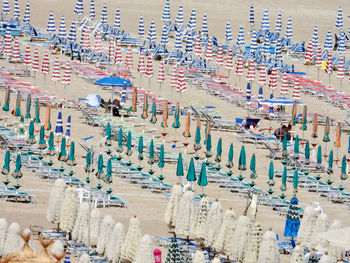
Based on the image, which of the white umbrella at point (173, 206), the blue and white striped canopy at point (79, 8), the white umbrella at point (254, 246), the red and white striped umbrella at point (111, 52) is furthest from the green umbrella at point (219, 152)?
the blue and white striped canopy at point (79, 8)

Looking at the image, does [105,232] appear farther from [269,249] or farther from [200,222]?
[269,249]

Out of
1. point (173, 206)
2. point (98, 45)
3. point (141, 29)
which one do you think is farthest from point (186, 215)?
point (141, 29)

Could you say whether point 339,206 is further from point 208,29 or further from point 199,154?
point 208,29

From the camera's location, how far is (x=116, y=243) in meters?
34.5

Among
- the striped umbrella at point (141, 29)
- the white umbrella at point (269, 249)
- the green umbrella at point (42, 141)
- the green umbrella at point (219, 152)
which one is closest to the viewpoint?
the white umbrella at point (269, 249)

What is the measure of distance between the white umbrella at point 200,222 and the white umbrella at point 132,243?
240cm

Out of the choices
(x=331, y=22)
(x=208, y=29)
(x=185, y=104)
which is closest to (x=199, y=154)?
(x=185, y=104)

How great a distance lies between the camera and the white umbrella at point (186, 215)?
36656mm

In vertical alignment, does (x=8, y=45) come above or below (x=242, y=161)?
above

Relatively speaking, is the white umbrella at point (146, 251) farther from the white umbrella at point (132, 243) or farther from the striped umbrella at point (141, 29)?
the striped umbrella at point (141, 29)

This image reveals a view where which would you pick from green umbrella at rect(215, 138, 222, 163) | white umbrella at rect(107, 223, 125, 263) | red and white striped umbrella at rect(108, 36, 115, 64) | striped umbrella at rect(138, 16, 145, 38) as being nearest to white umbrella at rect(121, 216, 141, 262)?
white umbrella at rect(107, 223, 125, 263)

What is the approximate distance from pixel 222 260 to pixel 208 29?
151 feet

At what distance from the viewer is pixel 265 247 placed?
3362 centimetres

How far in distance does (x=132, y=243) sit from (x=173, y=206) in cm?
337
